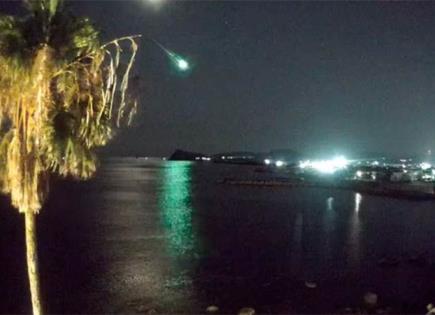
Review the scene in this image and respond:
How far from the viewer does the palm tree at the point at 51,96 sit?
734 cm

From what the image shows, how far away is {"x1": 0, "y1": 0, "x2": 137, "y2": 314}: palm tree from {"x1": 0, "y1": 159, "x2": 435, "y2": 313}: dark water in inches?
557

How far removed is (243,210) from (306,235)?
20.6m

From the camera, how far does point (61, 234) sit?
41344 mm

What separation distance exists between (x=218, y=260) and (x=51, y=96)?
24.7 metres

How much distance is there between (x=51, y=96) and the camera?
772cm

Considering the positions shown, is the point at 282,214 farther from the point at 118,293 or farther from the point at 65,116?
the point at 65,116

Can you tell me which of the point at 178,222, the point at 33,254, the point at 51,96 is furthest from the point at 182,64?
the point at 178,222

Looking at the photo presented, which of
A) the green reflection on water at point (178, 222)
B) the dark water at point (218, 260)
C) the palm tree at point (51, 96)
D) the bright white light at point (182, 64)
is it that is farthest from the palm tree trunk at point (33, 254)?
the green reflection on water at point (178, 222)

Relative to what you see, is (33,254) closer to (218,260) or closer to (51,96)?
(51,96)

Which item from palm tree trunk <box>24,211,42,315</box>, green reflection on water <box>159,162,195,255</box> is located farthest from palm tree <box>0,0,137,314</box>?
green reflection on water <box>159,162,195,255</box>

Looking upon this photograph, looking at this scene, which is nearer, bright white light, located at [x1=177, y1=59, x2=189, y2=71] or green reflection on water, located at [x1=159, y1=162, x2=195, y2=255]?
bright white light, located at [x1=177, y1=59, x2=189, y2=71]

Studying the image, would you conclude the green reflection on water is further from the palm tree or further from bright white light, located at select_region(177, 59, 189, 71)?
bright white light, located at select_region(177, 59, 189, 71)

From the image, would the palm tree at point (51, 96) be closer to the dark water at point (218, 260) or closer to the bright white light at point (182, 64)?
the bright white light at point (182, 64)

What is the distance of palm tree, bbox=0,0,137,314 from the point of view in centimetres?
734
